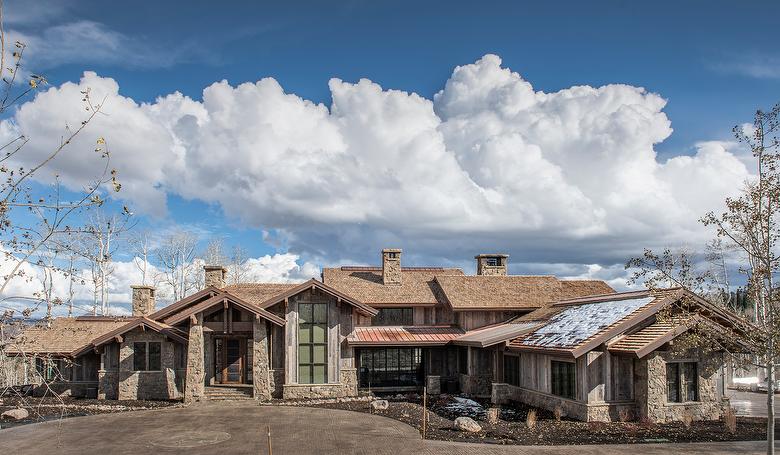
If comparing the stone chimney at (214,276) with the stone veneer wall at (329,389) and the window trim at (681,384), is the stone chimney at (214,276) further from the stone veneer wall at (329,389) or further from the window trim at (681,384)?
the window trim at (681,384)

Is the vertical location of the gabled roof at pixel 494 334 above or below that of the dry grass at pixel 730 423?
above

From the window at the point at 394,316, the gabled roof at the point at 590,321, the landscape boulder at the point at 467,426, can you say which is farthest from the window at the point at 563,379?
the window at the point at 394,316

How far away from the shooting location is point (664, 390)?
71.8 ft

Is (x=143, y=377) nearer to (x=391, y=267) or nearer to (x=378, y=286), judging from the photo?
(x=378, y=286)

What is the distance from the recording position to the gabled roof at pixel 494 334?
1050 inches

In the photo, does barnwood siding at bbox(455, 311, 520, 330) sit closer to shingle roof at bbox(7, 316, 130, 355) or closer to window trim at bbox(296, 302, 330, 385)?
window trim at bbox(296, 302, 330, 385)

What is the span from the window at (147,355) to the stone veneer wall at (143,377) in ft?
0.62

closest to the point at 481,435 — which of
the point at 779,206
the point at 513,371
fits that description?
the point at 513,371

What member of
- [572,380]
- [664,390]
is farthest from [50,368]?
[664,390]

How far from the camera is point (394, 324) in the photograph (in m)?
34.2

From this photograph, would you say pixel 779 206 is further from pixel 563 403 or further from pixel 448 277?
pixel 448 277

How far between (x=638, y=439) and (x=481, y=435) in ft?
16.2

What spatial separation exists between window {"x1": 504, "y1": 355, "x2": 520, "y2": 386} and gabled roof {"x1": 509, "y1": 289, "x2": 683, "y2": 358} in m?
1.11

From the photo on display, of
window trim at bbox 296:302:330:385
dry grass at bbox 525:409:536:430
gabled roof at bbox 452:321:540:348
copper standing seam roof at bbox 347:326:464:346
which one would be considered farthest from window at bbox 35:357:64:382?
gabled roof at bbox 452:321:540:348
